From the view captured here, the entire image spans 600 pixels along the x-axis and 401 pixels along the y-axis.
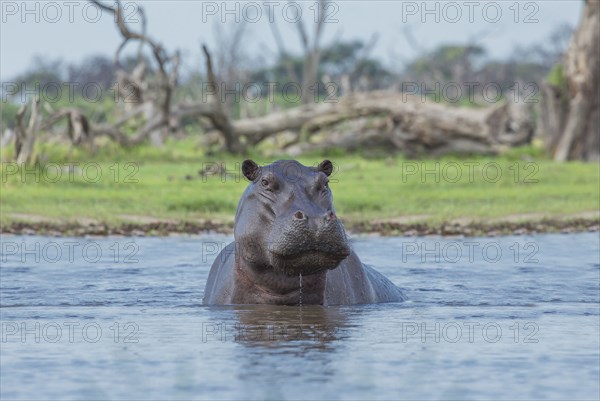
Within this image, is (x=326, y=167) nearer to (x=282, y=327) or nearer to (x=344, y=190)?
(x=282, y=327)

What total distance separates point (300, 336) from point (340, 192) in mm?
10373

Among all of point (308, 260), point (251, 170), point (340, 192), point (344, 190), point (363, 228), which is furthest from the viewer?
point (344, 190)

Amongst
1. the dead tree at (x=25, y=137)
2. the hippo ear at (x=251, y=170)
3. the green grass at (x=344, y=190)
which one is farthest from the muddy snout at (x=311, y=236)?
the dead tree at (x=25, y=137)

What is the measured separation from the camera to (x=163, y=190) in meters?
16.9

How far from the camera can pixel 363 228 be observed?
14.4 metres

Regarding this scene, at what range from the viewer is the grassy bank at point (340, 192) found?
48.8ft

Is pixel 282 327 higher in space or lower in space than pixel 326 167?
lower

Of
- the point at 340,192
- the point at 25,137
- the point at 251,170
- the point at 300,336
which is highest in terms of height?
the point at 25,137

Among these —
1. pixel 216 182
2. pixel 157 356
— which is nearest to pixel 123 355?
pixel 157 356

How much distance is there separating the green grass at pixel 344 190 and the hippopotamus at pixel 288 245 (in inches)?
272

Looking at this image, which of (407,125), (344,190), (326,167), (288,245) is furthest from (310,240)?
(407,125)

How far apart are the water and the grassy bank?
10.3ft

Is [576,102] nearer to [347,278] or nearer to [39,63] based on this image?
[347,278]

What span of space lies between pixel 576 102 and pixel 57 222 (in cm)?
1272
